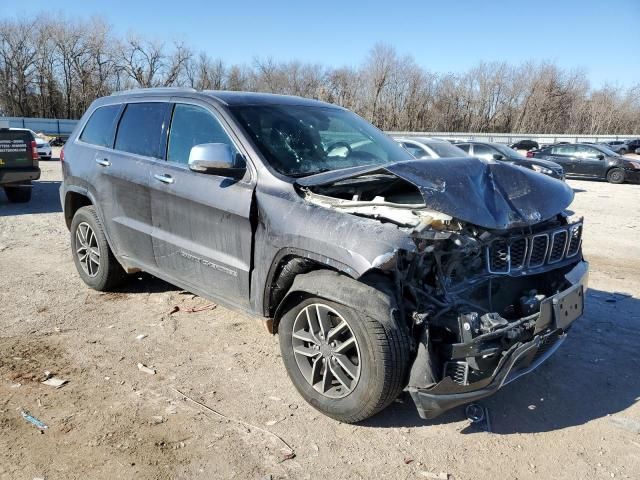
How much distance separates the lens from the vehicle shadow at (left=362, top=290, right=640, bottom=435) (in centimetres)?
325

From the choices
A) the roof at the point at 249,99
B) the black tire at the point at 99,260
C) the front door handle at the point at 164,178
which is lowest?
the black tire at the point at 99,260

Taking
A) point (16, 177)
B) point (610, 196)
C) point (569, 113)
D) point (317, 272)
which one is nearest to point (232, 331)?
point (317, 272)

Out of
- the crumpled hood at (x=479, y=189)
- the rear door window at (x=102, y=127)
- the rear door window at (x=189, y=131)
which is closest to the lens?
the crumpled hood at (x=479, y=189)

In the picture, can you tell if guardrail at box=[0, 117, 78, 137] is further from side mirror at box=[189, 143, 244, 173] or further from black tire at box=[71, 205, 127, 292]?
side mirror at box=[189, 143, 244, 173]

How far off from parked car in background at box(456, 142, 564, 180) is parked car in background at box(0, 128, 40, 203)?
35.5 feet

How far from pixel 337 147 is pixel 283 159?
24.5 inches

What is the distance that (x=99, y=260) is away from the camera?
206 inches

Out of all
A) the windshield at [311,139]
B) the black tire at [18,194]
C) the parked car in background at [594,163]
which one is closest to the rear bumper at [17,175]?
the black tire at [18,194]

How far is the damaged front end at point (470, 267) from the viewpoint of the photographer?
111 inches

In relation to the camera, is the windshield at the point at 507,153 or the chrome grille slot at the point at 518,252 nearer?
the chrome grille slot at the point at 518,252

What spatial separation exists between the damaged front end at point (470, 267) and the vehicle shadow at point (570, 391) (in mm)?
398

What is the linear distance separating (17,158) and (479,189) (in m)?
10.3

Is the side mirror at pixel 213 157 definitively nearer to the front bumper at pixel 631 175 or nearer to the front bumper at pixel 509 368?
the front bumper at pixel 509 368

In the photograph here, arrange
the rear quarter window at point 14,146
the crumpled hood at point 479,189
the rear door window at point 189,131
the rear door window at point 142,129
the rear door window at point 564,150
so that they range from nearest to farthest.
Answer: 1. the crumpled hood at point 479,189
2. the rear door window at point 189,131
3. the rear door window at point 142,129
4. the rear quarter window at point 14,146
5. the rear door window at point 564,150
